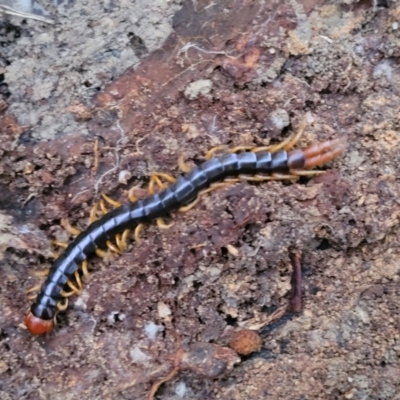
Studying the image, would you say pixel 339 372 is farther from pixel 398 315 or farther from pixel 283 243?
pixel 283 243

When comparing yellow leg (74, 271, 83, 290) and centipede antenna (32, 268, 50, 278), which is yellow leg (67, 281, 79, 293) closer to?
yellow leg (74, 271, 83, 290)

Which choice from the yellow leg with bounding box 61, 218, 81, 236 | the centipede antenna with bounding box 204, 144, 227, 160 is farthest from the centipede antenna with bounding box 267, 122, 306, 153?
the yellow leg with bounding box 61, 218, 81, 236

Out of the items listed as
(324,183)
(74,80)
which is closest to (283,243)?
(324,183)

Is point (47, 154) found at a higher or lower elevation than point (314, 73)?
higher

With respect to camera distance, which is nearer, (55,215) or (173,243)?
(173,243)

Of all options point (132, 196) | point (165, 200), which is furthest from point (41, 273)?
point (165, 200)

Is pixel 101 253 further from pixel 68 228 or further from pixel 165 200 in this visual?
pixel 165 200

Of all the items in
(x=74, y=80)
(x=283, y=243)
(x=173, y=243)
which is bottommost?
(x=283, y=243)

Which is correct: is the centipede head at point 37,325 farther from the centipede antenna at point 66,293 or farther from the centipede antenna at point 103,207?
the centipede antenna at point 103,207

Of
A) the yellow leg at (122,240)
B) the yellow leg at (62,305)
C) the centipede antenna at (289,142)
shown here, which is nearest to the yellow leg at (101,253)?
the yellow leg at (122,240)
